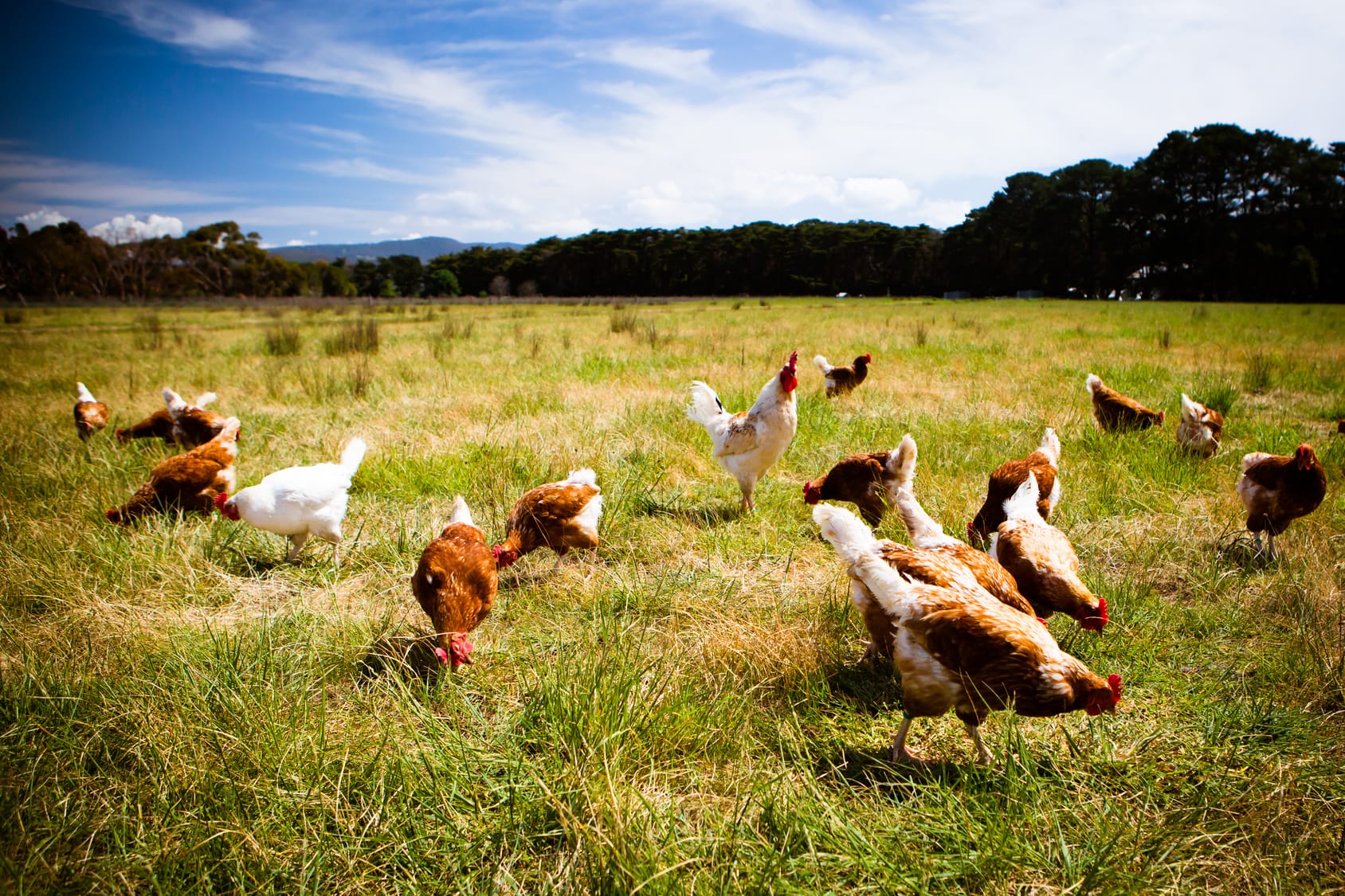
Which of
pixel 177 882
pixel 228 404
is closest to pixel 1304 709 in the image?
pixel 177 882

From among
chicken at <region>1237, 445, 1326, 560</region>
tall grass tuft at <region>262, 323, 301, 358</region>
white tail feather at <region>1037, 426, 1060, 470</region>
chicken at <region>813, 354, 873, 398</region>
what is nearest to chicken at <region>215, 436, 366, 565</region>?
white tail feather at <region>1037, 426, 1060, 470</region>

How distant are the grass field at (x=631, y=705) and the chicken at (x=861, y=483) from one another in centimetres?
23

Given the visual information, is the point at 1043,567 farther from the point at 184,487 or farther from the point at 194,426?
the point at 194,426

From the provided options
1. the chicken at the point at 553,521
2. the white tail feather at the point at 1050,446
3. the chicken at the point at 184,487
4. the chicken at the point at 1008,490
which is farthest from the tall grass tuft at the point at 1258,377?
the chicken at the point at 184,487

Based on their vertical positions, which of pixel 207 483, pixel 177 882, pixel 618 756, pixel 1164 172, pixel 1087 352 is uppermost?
pixel 1164 172

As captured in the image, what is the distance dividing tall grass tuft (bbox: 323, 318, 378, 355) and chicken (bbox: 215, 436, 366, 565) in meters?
8.47

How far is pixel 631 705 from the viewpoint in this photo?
6.56ft

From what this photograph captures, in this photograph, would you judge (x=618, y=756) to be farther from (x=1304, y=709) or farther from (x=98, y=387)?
(x=98, y=387)

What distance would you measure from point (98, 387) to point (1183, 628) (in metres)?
12.5

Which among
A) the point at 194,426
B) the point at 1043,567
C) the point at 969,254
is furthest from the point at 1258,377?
the point at 969,254

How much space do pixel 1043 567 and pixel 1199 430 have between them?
357 cm

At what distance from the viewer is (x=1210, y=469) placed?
461 cm

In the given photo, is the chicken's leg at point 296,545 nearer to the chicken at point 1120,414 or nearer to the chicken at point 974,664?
the chicken at point 974,664

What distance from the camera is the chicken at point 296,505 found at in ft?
11.0
